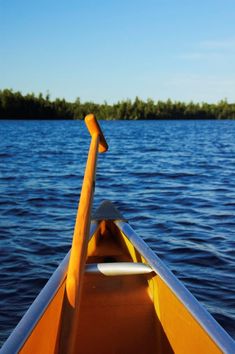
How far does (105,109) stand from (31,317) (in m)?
101

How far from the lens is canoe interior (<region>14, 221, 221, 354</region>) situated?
124 inches

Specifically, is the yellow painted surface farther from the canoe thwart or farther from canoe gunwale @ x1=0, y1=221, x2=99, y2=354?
the canoe thwart

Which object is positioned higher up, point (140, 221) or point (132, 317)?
point (132, 317)

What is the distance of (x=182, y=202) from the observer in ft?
35.3

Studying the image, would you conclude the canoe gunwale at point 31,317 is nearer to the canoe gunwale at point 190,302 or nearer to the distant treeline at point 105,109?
the canoe gunwale at point 190,302

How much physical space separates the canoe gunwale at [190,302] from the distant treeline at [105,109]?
85769mm

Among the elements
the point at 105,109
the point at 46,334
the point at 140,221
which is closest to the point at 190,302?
the point at 46,334

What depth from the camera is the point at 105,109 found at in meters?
103

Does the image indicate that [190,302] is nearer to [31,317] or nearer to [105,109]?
[31,317]

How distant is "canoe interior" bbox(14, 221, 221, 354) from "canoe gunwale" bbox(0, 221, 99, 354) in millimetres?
63

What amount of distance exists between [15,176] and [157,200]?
18.2 ft

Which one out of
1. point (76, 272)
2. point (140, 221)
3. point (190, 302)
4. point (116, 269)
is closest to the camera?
point (76, 272)

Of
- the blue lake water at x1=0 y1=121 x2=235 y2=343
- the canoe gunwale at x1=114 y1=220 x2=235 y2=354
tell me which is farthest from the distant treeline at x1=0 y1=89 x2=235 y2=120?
the canoe gunwale at x1=114 y1=220 x2=235 y2=354

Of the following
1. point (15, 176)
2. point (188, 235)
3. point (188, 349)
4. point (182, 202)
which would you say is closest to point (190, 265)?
point (188, 235)
